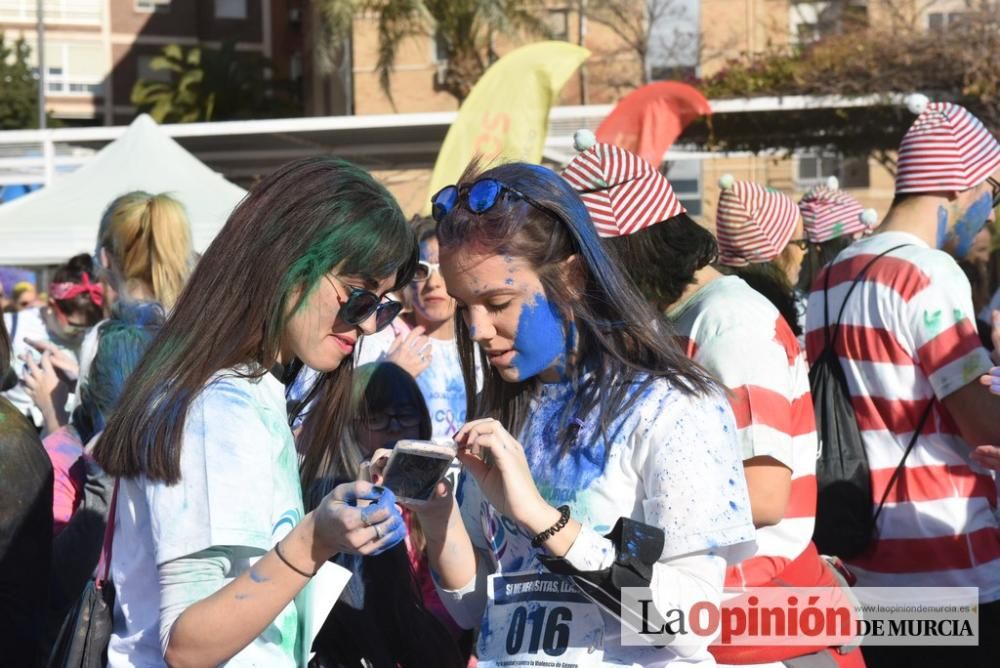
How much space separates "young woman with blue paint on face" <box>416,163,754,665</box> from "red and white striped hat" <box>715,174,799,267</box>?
9.19ft

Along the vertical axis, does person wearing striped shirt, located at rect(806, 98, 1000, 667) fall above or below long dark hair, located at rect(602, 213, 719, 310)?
below

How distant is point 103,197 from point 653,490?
941 cm

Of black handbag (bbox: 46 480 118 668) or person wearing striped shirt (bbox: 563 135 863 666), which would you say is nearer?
black handbag (bbox: 46 480 118 668)

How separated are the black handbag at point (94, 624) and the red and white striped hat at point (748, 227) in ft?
11.5

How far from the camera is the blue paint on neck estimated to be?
2412 millimetres

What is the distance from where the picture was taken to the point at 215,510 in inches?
80.8

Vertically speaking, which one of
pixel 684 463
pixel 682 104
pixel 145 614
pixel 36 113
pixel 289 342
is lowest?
pixel 145 614

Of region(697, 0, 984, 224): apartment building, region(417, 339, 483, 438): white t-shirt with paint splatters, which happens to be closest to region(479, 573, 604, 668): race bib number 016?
region(417, 339, 483, 438): white t-shirt with paint splatters

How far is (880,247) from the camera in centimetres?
370

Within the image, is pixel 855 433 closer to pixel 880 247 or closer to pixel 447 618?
pixel 880 247

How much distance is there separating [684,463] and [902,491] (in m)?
1.55

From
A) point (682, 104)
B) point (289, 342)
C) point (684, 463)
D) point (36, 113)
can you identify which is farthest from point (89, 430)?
point (36, 113)

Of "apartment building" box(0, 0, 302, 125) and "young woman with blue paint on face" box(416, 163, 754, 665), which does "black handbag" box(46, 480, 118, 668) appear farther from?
"apartment building" box(0, 0, 302, 125)

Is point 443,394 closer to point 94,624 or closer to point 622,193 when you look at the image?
point 622,193
